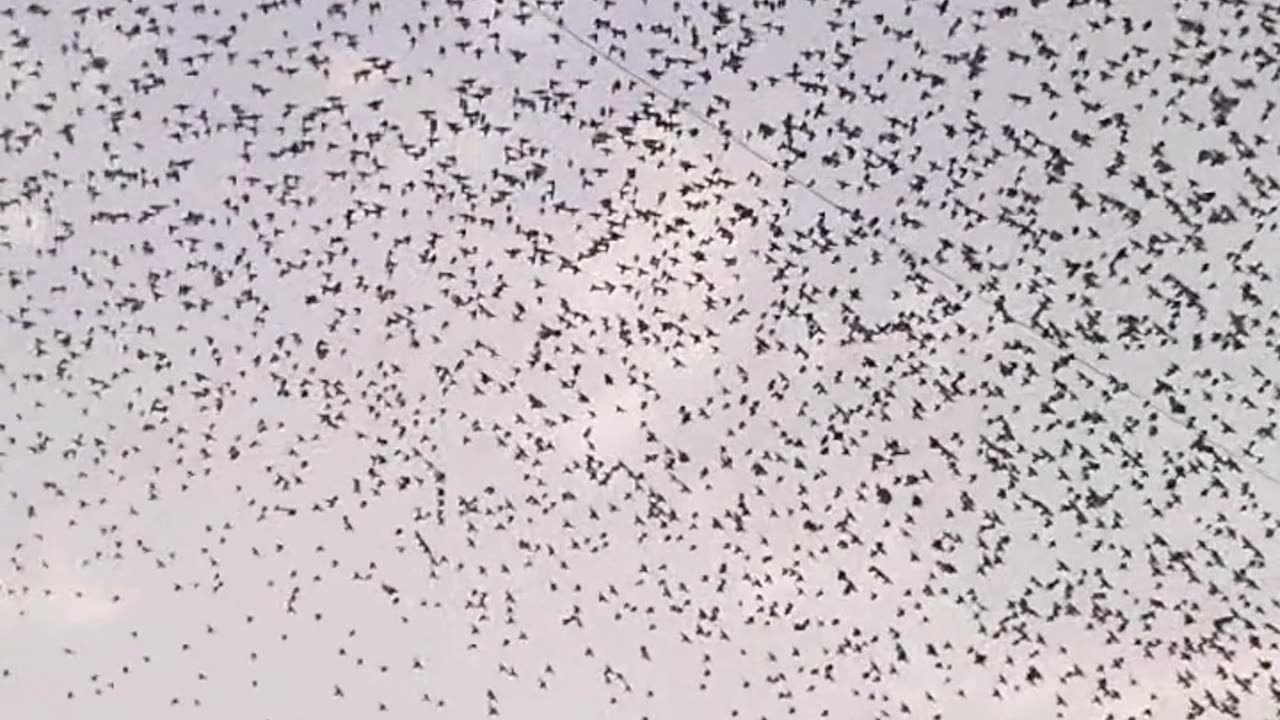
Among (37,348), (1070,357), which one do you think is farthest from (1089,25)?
(37,348)

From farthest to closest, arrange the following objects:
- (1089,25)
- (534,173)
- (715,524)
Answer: (715,524) < (534,173) < (1089,25)

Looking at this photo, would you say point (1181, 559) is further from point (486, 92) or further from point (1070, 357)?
point (486, 92)

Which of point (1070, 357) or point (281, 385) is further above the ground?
point (1070, 357)

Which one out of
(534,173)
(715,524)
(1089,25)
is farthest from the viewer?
(715,524)

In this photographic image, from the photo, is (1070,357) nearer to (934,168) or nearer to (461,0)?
(934,168)

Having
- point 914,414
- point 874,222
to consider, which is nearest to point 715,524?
point 914,414

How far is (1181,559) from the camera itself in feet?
46.6

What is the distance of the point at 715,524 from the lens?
49.5 feet

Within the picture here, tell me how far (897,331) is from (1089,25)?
2.49 m

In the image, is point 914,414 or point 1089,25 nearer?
point 1089,25

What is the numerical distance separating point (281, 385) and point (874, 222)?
4312 mm

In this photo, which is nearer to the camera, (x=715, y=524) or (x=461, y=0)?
(x=461, y=0)

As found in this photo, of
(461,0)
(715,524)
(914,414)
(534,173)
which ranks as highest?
(461,0)

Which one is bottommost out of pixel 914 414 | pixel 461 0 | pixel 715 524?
pixel 715 524
